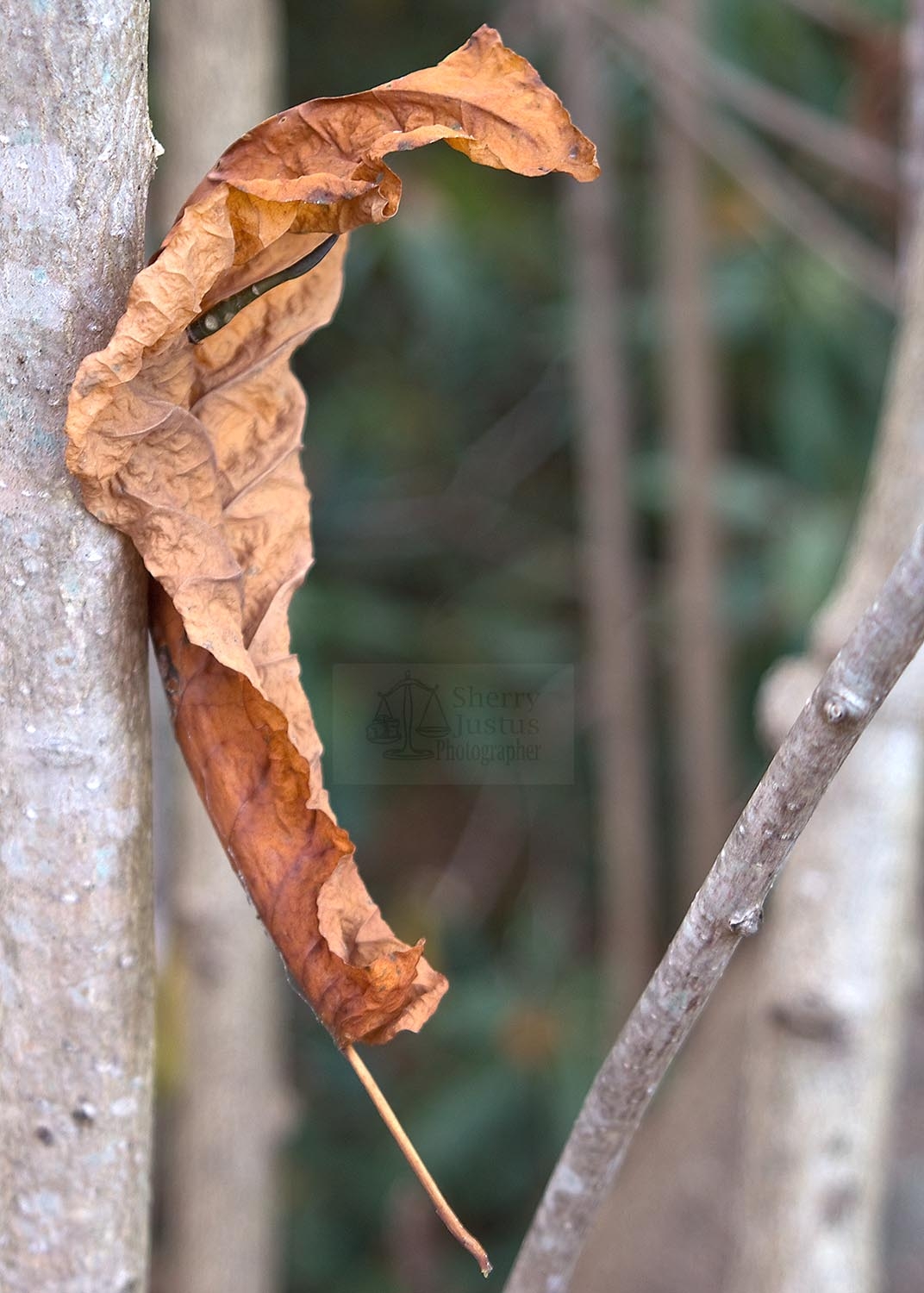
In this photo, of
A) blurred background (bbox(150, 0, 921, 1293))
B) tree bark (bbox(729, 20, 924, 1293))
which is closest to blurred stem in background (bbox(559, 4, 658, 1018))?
blurred background (bbox(150, 0, 921, 1293))

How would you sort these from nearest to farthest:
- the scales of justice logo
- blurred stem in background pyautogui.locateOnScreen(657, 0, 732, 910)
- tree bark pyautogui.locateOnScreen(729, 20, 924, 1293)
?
tree bark pyautogui.locateOnScreen(729, 20, 924, 1293), the scales of justice logo, blurred stem in background pyautogui.locateOnScreen(657, 0, 732, 910)

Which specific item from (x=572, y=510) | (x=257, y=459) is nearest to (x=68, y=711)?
(x=257, y=459)

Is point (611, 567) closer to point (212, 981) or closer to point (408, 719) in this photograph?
point (408, 719)

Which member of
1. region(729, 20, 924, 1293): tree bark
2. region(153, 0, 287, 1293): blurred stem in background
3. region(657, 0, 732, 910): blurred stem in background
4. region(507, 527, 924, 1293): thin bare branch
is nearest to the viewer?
region(507, 527, 924, 1293): thin bare branch

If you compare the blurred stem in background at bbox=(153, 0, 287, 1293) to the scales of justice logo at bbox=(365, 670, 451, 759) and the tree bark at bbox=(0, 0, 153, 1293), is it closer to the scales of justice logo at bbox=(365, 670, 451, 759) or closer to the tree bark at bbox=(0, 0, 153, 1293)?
the scales of justice logo at bbox=(365, 670, 451, 759)

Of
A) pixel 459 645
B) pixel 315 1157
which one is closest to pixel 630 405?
pixel 459 645

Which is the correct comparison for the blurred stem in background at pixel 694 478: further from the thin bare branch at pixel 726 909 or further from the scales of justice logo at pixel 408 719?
the thin bare branch at pixel 726 909
